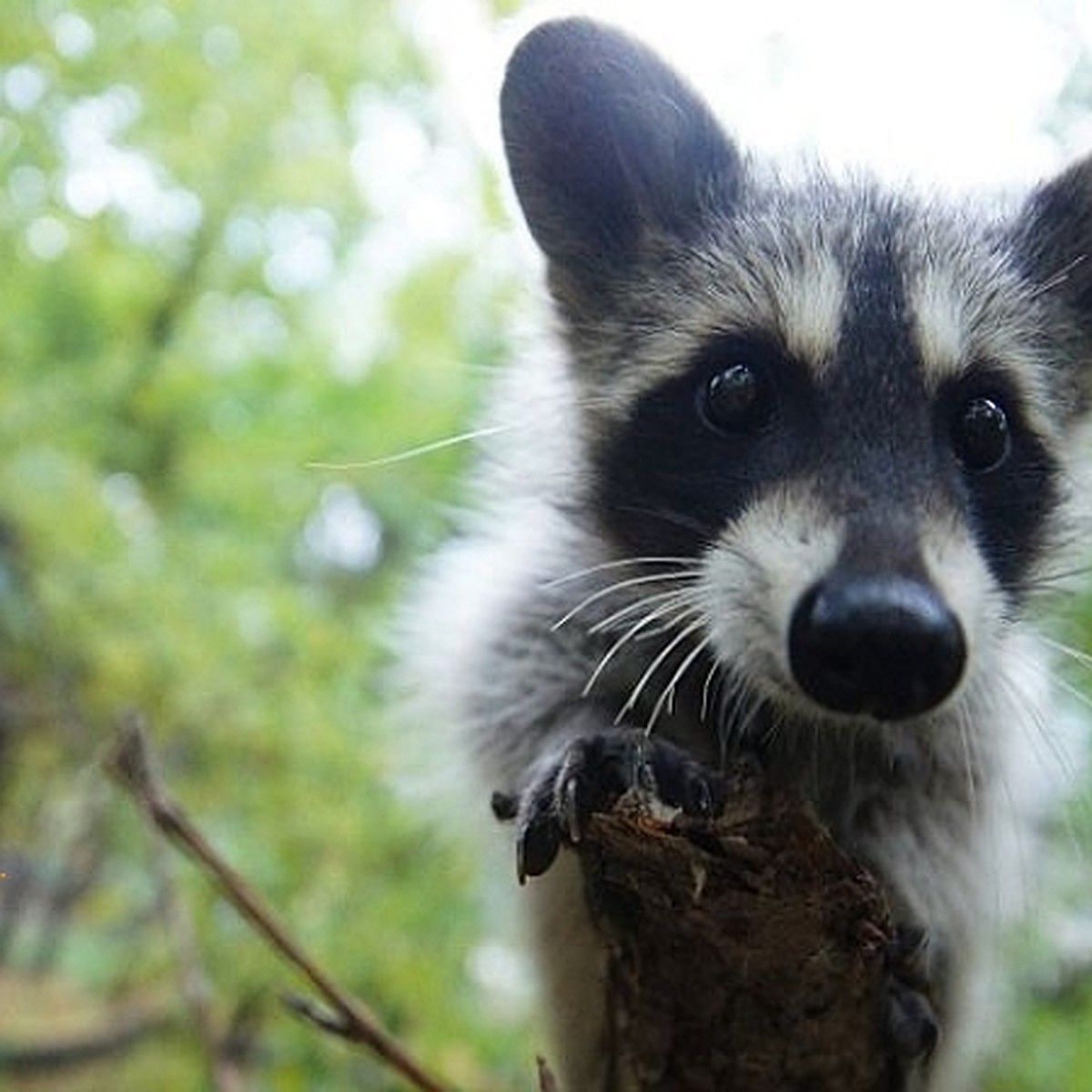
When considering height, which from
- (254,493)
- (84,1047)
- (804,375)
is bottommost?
(84,1047)

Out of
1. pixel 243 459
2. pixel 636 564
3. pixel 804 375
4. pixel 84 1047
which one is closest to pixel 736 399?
pixel 804 375

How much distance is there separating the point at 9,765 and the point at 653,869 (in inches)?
126

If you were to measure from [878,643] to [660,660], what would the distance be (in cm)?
41

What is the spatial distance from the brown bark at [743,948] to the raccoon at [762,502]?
92mm

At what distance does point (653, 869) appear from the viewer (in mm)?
1307

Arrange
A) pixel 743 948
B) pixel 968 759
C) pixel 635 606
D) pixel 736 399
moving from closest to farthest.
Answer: pixel 743 948, pixel 736 399, pixel 635 606, pixel 968 759

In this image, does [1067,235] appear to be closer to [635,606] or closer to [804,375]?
[804,375]

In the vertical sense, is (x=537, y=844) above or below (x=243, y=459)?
above

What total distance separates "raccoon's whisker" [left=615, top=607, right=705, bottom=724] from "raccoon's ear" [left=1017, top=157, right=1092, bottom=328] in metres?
0.58

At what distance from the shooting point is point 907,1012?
4.95ft

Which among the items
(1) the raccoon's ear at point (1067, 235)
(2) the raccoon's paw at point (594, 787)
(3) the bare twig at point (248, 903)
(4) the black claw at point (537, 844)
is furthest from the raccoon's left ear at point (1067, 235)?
(3) the bare twig at point (248, 903)

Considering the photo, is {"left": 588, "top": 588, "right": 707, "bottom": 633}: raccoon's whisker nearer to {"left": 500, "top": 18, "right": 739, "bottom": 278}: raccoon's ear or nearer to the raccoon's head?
the raccoon's head

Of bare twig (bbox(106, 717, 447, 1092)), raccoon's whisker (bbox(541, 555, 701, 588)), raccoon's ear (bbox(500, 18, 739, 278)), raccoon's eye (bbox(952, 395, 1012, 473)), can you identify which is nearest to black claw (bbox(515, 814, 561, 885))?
bare twig (bbox(106, 717, 447, 1092))

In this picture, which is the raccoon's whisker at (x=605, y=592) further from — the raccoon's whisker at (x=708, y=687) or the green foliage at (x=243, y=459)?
the green foliage at (x=243, y=459)
